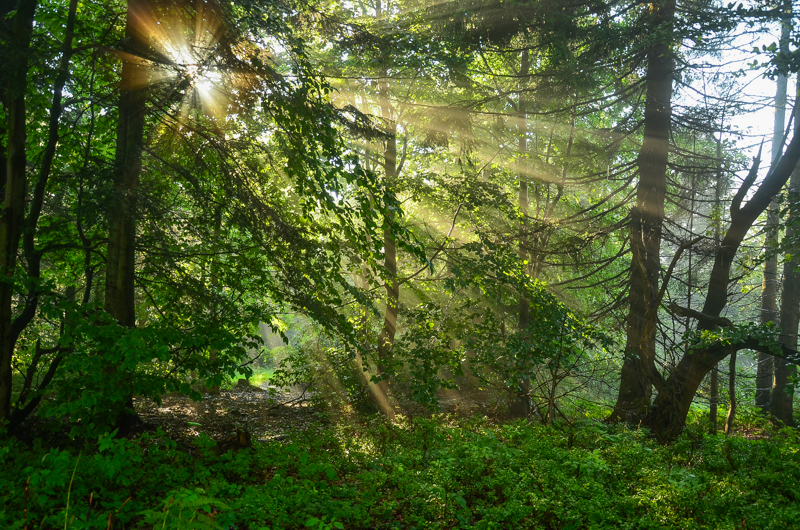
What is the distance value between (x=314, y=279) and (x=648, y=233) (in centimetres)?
714

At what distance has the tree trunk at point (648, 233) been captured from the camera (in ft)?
30.5

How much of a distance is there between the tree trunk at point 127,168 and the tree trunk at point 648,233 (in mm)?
8476

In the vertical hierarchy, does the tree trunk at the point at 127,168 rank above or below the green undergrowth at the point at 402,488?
above

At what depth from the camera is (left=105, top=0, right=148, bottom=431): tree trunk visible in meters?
6.19

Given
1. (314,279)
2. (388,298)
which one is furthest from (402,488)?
(388,298)

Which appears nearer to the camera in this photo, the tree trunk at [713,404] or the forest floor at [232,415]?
the forest floor at [232,415]

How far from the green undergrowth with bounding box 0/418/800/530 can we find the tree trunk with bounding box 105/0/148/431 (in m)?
1.84

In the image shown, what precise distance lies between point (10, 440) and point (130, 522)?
2.03m

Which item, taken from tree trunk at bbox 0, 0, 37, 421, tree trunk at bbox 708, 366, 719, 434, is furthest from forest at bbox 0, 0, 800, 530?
tree trunk at bbox 708, 366, 719, 434

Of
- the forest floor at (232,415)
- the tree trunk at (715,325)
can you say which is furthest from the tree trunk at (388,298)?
the tree trunk at (715,325)

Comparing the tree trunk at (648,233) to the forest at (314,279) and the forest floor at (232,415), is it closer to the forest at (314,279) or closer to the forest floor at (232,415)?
the forest at (314,279)

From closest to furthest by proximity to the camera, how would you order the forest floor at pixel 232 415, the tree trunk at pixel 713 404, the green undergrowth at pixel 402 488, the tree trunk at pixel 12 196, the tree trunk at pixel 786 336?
the green undergrowth at pixel 402 488, the tree trunk at pixel 12 196, the forest floor at pixel 232 415, the tree trunk at pixel 713 404, the tree trunk at pixel 786 336

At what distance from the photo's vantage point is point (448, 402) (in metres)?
15.9

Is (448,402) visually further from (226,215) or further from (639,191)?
(226,215)
